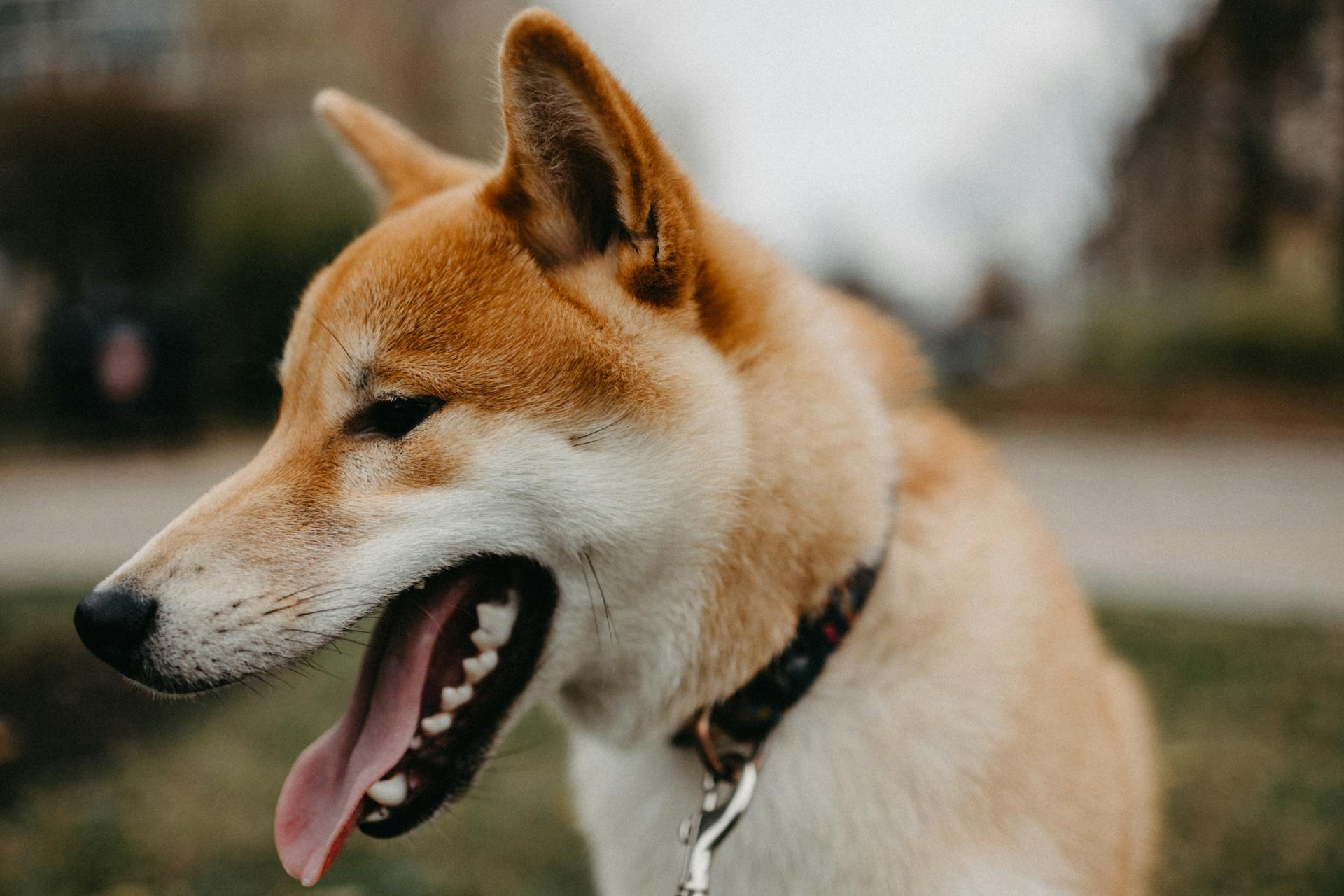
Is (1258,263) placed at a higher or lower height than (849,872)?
lower

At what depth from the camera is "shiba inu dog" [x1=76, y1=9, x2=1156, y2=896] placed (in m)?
1.64

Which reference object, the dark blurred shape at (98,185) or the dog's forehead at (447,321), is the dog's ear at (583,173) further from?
the dark blurred shape at (98,185)

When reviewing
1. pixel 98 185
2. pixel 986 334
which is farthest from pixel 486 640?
pixel 986 334

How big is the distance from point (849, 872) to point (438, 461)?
1.05 metres

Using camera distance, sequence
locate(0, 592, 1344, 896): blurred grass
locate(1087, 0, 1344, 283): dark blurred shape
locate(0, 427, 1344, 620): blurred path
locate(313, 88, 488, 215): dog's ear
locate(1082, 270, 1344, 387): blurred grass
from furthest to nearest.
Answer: locate(1087, 0, 1344, 283): dark blurred shape, locate(1082, 270, 1344, 387): blurred grass, locate(0, 427, 1344, 620): blurred path, locate(0, 592, 1344, 896): blurred grass, locate(313, 88, 488, 215): dog's ear

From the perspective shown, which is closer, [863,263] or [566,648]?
[566,648]

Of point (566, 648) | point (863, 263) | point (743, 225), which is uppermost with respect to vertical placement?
point (743, 225)

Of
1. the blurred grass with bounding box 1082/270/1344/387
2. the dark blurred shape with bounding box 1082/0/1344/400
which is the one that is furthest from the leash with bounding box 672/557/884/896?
the blurred grass with bounding box 1082/270/1344/387

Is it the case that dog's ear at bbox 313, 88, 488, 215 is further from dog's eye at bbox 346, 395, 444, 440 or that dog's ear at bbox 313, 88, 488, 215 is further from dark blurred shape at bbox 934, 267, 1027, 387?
dark blurred shape at bbox 934, 267, 1027, 387

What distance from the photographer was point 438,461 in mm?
1668

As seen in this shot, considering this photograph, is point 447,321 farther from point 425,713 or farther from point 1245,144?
point 1245,144

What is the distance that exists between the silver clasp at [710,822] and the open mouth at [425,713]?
0.40 meters

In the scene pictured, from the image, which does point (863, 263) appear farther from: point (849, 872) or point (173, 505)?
point (849, 872)

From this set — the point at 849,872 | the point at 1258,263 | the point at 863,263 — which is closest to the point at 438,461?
the point at 849,872
